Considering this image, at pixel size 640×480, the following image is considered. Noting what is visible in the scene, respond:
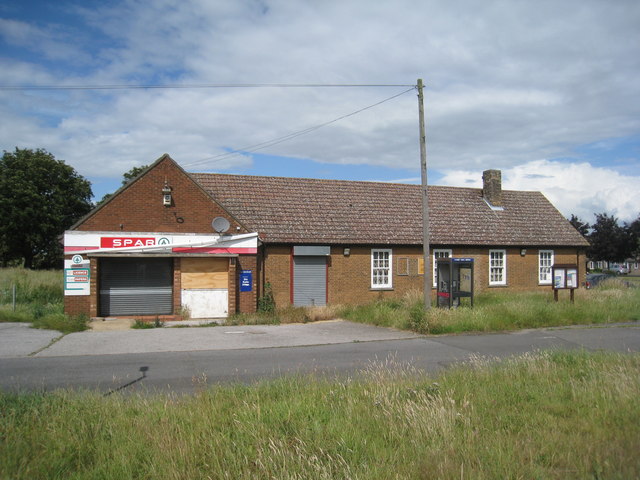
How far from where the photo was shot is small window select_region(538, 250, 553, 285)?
27.7 m

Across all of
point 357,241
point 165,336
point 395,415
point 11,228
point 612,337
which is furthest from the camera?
point 11,228

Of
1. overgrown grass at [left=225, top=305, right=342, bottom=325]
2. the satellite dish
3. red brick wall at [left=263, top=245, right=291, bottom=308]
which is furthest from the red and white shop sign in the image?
red brick wall at [left=263, top=245, right=291, bottom=308]

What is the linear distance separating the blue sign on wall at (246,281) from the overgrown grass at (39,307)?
5.37 meters

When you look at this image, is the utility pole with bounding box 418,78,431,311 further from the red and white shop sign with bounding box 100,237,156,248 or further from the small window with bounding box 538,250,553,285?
the small window with bounding box 538,250,553,285

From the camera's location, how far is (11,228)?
47594 mm

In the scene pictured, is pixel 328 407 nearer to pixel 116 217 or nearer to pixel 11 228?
pixel 116 217

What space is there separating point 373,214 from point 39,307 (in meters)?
14.5

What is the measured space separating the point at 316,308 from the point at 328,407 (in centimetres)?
1441

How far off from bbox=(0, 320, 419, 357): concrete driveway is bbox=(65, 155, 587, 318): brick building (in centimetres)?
234

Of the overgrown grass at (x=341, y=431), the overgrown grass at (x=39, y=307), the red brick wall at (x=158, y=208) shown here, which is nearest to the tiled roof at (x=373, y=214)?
the red brick wall at (x=158, y=208)

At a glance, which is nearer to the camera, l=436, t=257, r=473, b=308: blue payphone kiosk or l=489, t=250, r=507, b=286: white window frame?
Result: l=436, t=257, r=473, b=308: blue payphone kiosk

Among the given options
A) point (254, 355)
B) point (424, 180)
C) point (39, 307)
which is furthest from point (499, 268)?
point (39, 307)

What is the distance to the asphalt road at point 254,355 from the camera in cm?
945

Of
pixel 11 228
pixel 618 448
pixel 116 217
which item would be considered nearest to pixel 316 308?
pixel 116 217
